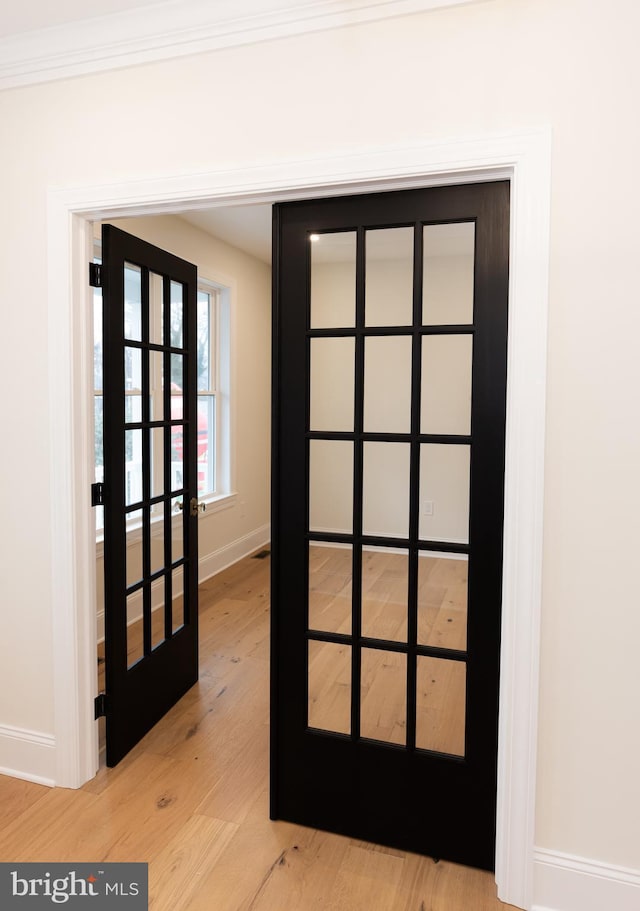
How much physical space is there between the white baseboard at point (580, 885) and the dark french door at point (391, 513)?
169mm

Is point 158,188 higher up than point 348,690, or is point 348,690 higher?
point 158,188

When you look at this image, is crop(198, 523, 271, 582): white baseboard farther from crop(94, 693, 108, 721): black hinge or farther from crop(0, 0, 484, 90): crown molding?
crop(0, 0, 484, 90): crown molding

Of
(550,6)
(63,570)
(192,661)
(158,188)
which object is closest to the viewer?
(550,6)

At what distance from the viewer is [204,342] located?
489 cm

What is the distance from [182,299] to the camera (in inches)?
110

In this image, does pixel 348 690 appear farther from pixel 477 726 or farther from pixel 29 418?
pixel 29 418

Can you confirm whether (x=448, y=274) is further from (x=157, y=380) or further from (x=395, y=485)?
(x=157, y=380)

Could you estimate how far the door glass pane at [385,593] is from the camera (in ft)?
6.28

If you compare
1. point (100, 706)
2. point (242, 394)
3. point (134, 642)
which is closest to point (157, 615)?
point (134, 642)

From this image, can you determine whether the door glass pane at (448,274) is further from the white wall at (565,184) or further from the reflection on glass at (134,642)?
the reflection on glass at (134,642)

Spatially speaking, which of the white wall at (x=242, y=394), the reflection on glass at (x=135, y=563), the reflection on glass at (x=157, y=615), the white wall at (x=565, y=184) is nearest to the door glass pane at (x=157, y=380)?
the reflection on glass at (x=135, y=563)

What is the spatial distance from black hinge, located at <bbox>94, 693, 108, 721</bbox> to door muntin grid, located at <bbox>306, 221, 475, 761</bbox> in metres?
0.95

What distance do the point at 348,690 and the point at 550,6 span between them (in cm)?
203

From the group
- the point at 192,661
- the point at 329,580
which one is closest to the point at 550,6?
the point at 329,580
